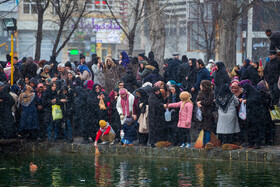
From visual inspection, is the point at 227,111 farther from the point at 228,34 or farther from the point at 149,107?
the point at 228,34

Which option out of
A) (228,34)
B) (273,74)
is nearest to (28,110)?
(273,74)

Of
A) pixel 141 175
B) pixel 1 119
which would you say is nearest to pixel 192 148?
pixel 141 175

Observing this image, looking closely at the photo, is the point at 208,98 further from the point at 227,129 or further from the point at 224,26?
the point at 224,26

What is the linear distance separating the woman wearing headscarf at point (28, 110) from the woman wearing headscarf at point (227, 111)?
207 inches

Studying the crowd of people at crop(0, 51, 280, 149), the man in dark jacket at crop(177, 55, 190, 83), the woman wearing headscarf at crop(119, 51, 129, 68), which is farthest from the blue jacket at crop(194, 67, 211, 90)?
the woman wearing headscarf at crop(119, 51, 129, 68)

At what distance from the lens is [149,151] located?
1656 centimetres

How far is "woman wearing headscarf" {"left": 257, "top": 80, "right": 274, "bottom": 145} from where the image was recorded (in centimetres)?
1556

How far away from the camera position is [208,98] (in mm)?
15969

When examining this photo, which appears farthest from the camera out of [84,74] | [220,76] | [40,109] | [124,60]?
[124,60]

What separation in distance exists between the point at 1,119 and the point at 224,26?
10094 mm

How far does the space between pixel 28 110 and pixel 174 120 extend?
13.4 feet

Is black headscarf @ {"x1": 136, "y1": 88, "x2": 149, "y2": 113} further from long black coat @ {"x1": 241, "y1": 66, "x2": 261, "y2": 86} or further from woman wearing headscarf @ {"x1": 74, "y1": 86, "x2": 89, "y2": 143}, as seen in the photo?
long black coat @ {"x1": 241, "y1": 66, "x2": 261, "y2": 86}

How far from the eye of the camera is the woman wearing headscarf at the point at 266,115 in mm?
15562

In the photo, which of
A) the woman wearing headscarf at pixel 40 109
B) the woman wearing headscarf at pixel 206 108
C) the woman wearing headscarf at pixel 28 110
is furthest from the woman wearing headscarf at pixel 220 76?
the woman wearing headscarf at pixel 28 110
